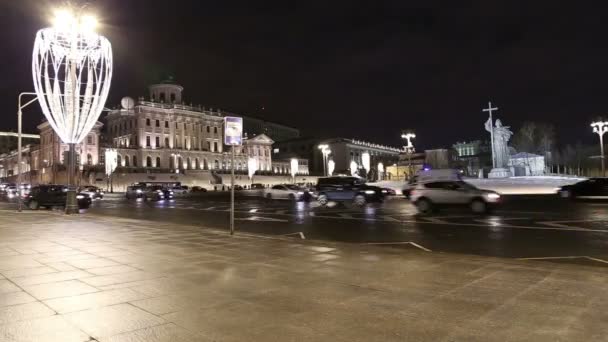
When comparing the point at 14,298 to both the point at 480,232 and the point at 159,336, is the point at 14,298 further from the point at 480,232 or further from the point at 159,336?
the point at 480,232

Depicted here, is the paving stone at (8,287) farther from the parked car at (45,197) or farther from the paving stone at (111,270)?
the parked car at (45,197)

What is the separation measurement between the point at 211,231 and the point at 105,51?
13362 millimetres

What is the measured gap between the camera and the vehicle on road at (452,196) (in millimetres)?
20516

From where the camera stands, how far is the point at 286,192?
40.9m

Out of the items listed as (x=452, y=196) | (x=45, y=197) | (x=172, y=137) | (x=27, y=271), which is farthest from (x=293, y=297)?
(x=172, y=137)

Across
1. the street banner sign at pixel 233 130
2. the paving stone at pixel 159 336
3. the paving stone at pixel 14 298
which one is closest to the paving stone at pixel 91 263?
the paving stone at pixel 14 298

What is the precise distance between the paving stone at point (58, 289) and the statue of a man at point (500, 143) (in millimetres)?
60266

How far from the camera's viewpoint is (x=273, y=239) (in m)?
12.4

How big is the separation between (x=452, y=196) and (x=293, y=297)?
16.6m

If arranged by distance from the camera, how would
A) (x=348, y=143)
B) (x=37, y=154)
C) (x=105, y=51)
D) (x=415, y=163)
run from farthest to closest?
(x=348, y=143)
(x=37, y=154)
(x=415, y=163)
(x=105, y=51)

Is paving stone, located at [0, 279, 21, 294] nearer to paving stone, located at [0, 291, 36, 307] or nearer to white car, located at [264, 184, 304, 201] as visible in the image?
paving stone, located at [0, 291, 36, 307]

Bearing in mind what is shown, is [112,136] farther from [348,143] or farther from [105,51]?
[105,51]

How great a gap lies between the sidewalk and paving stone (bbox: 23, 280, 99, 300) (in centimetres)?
3

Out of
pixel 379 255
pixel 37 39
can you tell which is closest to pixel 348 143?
pixel 37 39
